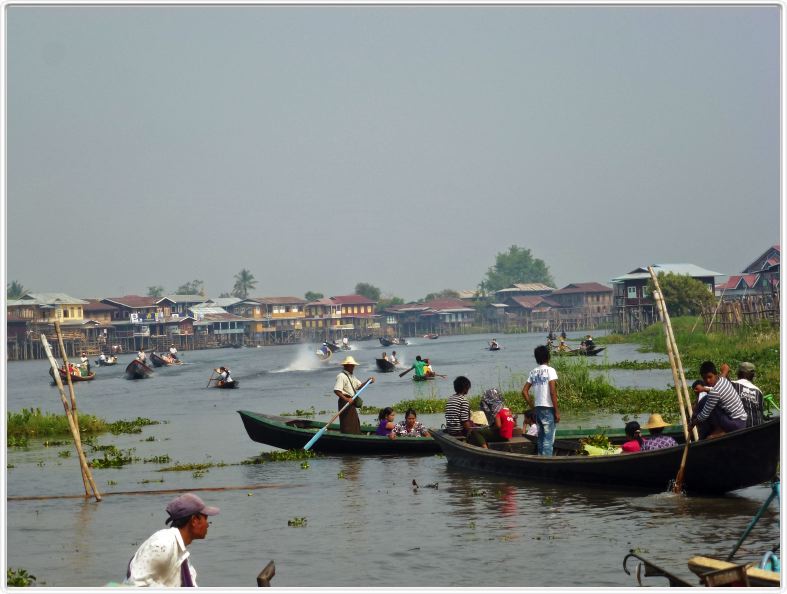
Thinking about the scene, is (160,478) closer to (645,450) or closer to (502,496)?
(502,496)

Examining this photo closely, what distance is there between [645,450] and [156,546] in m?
7.39

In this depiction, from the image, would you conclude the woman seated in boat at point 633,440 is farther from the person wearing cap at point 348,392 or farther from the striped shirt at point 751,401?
the person wearing cap at point 348,392

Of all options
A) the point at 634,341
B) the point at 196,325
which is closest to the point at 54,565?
the point at 634,341

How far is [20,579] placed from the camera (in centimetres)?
936

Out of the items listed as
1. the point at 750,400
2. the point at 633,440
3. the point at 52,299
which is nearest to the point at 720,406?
the point at 750,400

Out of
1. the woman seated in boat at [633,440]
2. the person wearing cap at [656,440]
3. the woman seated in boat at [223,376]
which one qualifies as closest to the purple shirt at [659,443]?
the person wearing cap at [656,440]

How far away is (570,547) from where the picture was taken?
33.8ft

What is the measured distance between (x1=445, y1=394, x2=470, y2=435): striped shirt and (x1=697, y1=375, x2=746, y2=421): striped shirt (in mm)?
4825

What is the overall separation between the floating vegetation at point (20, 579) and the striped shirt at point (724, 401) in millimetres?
6940

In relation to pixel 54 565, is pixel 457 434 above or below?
above

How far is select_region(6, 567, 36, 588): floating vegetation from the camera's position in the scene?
30.6ft

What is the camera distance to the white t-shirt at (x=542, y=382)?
12.5 meters

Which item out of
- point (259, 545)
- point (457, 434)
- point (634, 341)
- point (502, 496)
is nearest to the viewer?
point (259, 545)

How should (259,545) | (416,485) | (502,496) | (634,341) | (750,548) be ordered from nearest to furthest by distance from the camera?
1. (750,548)
2. (259,545)
3. (502,496)
4. (416,485)
5. (634,341)
